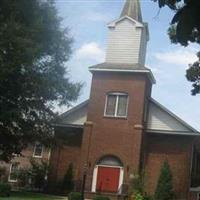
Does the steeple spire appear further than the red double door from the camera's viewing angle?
Yes

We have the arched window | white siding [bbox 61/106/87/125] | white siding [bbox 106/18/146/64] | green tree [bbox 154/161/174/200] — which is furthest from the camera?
white siding [bbox 61/106/87/125]

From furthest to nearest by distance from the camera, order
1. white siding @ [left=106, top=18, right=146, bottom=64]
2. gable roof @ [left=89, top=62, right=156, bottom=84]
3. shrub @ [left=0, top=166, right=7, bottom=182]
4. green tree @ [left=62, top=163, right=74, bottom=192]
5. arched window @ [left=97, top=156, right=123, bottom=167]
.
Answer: shrub @ [left=0, top=166, right=7, bottom=182]
white siding @ [left=106, top=18, right=146, bottom=64]
green tree @ [left=62, top=163, right=74, bottom=192]
gable roof @ [left=89, top=62, right=156, bottom=84]
arched window @ [left=97, top=156, right=123, bottom=167]

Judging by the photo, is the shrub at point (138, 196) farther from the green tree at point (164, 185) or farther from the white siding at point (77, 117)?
the white siding at point (77, 117)

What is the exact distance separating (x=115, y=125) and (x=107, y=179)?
3.94 meters

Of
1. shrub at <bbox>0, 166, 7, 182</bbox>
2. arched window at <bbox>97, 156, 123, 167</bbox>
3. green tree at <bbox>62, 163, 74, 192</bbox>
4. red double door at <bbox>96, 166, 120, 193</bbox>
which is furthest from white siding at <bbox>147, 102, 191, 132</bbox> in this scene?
shrub at <bbox>0, 166, 7, 182</bbox>

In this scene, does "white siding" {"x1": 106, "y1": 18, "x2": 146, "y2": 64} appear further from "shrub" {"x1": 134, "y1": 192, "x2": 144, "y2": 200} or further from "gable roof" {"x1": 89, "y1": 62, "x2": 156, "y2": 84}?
"shrub" {"x1": 134, "y1": 192, "x2": 144, "y2": 200}

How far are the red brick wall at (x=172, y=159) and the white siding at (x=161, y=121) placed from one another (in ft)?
2.42

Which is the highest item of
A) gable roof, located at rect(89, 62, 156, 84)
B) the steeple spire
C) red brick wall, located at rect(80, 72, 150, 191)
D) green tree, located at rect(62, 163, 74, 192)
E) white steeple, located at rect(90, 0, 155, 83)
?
the steeple spire

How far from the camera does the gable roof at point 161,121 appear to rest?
40.2 m

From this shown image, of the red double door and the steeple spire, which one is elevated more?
the steeple spire

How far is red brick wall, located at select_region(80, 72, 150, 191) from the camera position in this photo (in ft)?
128

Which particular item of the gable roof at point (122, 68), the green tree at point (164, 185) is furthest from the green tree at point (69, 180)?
the gable roof at point (122, 68)

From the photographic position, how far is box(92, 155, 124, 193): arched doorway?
1535 inches

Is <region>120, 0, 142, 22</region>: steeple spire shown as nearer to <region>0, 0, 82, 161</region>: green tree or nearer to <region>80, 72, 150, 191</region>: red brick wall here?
<region>80, 72, 150, 191</region>: red brick wall
